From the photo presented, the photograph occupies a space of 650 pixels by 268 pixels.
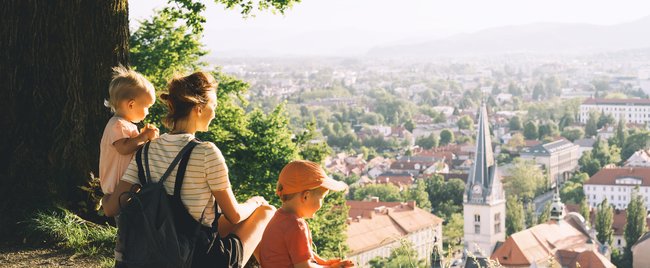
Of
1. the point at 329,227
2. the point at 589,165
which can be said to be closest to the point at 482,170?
the point at 589,165

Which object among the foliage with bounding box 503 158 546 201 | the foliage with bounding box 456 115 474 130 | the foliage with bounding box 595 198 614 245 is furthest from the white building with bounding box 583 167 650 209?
the foliage with bounding box 456 115 474 130

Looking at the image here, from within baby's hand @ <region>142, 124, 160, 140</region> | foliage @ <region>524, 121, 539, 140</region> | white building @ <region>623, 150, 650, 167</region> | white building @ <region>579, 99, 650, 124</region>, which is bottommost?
white building @ <region>579, 99, 650, 124</region>

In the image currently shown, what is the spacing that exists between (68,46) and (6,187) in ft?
2.03

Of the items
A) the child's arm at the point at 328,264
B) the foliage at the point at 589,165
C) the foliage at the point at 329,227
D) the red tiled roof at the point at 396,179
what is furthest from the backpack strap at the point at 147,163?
the foliage at the point at 589,165

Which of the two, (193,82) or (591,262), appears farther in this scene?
(591,262)

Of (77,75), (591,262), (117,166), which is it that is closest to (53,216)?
(77,75)

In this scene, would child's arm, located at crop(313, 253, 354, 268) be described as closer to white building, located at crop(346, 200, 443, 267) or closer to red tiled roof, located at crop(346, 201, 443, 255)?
white building, located at crop(346, 200, 443, 267)

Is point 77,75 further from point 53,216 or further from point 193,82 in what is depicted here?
point 193,82

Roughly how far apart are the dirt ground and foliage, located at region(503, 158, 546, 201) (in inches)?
1994

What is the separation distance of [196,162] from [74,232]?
1566 millimetres

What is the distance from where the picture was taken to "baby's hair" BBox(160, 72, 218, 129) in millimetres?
2627

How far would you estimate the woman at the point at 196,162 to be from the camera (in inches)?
103

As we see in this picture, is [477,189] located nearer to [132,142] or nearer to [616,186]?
[616,186]

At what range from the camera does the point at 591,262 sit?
98.3 feet
